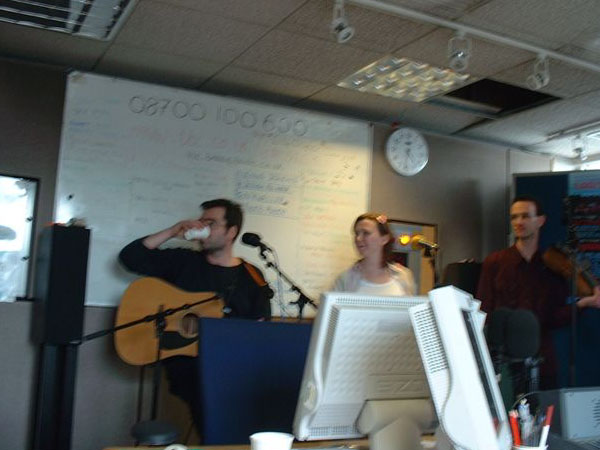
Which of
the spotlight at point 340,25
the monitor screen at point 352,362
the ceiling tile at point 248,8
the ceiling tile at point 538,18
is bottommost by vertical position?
the monitor screen at point 352,362

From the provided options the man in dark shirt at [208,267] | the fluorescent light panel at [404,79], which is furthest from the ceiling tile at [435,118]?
the man in dark shirt at [208,267]

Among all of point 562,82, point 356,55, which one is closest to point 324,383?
point 356,55

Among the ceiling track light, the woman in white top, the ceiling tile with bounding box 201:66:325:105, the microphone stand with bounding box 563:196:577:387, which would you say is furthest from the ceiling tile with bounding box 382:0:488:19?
the microphone stand with bounding box 563:196:577:387

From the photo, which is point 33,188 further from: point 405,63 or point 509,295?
point 509,295

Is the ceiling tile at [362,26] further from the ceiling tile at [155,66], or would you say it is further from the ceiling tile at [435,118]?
the ceiling tile at [435,118]

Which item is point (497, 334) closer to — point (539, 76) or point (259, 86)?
point (539, 76)

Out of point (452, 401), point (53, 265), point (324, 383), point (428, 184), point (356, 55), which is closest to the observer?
point (452, 401)

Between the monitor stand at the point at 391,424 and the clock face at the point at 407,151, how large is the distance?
3329 millimetres

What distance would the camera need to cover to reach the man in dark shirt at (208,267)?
3.67 metres

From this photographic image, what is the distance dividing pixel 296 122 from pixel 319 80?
0.48 metres

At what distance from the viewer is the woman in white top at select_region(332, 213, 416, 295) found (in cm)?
366

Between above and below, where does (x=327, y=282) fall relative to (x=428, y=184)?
below

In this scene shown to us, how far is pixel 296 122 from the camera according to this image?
171 inches

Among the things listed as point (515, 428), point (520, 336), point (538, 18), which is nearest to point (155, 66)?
point (538, 18)
